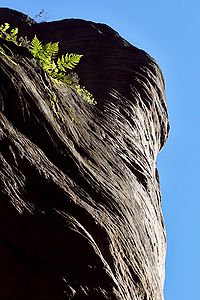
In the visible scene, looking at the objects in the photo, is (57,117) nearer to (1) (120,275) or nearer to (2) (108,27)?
(1) (120,275)

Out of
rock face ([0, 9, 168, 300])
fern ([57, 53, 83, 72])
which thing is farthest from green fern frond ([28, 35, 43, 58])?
rock face ([0, 9, 168, 300])

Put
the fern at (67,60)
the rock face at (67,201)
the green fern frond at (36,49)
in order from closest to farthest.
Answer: the rock face at (67,201) → the green fern frond at (36,49) → the fern at (67,60)

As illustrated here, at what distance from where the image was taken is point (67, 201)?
6.05 m

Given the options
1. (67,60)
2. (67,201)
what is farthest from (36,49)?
(67,201)

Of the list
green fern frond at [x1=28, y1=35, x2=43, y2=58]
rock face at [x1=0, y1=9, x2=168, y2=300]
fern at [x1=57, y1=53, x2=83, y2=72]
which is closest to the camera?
rock face at [x1=0, y1=9, x2=168, y2=300]

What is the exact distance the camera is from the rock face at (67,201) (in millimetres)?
5570

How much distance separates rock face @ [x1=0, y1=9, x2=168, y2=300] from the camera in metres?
5.57

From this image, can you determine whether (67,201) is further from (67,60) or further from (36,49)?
(67,60)

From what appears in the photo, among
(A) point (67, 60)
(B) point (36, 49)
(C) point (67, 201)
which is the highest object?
(A) point (67, 60)

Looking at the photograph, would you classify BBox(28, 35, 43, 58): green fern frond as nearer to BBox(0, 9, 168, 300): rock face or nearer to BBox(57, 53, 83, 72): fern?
BBox(57, 53, 83, 72): fern

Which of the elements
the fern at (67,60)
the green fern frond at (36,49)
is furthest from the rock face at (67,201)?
the green fern frond at (36,49)

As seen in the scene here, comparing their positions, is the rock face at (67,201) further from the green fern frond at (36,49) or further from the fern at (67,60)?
the green fern frond at (36,49)

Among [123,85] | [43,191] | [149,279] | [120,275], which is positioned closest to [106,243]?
[120,275]

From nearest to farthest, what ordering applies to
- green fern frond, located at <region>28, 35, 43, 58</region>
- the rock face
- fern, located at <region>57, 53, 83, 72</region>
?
the rock face < green fern frond, located at <region>28, 35, 43, 58</region> < fern, located at <region>57, 53, 83, 72</region>
